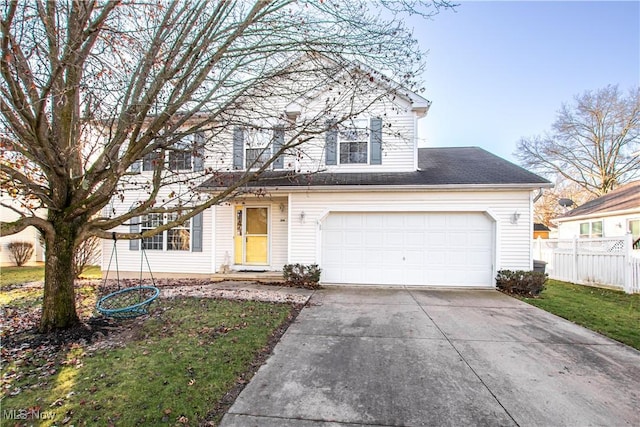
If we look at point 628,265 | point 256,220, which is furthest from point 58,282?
point 628,265

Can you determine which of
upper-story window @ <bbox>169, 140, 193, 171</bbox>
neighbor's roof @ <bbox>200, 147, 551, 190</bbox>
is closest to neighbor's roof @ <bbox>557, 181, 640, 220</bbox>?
neighbor's roof @ <bbox>200, 147, 551, 190</bbox>

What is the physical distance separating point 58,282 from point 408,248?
8.11m

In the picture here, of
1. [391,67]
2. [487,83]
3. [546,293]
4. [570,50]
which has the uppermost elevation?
[570,50]

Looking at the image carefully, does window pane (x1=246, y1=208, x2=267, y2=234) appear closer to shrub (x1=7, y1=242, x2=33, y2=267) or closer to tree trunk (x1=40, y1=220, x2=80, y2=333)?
tree trunk (x1=40, y1=220, x2=80, y2=333)

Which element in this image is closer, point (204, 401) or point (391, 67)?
point (204, 401)

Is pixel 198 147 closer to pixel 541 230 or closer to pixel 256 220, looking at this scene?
pixel 256 220

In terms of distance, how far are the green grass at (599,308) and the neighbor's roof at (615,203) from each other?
7987 mm

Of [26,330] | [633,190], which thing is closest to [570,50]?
[633,190]

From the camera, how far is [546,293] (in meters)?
8.89

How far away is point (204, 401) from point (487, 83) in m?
16.4

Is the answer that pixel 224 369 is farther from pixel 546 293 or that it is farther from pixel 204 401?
pixel 546 293

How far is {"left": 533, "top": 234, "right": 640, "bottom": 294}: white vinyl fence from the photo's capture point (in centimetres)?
895

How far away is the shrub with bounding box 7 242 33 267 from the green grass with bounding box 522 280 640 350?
2068cm

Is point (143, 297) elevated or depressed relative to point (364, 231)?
depressed
